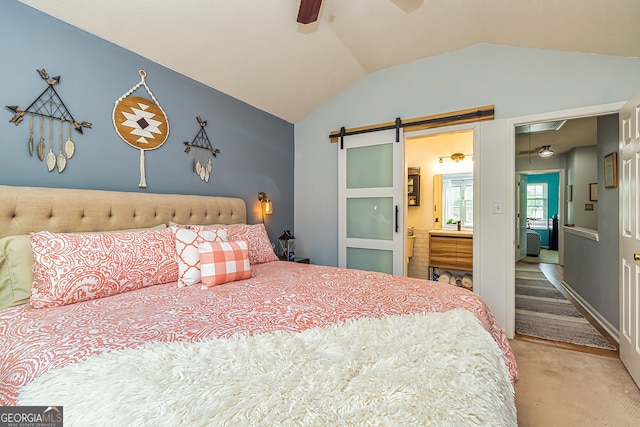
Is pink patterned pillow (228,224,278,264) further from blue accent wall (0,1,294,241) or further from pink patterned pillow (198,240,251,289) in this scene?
blue accent wall (0,1,294,241)

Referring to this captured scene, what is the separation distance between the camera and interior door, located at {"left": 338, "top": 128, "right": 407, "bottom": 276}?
10.9ft

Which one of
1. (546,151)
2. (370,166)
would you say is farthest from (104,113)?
(546,151)

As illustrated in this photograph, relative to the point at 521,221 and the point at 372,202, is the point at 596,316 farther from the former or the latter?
the point at 521,221

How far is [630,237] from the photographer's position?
2.07m

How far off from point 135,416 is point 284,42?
112 inches

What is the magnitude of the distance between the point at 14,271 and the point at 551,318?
15.1 ft

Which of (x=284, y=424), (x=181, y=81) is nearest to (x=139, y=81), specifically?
(x=181, y=81)

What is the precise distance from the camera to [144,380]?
2.45ft

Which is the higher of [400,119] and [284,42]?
[284,42]

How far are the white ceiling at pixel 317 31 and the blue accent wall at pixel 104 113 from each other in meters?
0.11

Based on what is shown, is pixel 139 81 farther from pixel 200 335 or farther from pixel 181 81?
pixel 200 335

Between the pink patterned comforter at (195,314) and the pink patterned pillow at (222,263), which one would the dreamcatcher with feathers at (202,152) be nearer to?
the pink patterned pillow at (222,263)

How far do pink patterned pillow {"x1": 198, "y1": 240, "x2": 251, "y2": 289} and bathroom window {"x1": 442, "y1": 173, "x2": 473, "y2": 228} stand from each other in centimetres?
371

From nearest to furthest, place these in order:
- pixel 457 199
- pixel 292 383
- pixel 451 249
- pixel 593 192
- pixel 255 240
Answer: pixel 292 383 < pixel 255 240 < pixel 451 249 < pixel 593 192 < pixel 457 199
